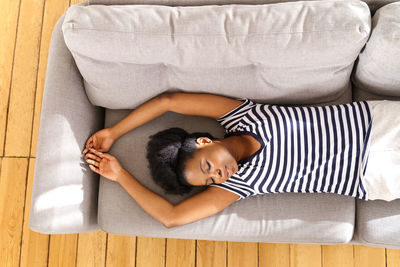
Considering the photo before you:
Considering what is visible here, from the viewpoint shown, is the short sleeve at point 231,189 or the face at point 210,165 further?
the short sleeve at point 231,189

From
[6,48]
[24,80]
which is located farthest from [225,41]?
[6,48]

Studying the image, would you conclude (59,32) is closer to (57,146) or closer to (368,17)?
(57,146)

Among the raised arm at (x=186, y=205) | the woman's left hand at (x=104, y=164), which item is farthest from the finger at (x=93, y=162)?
the raised arm at (x=186, y=205)

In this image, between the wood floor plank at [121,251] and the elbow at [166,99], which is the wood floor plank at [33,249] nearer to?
the wood floor plank at [121,251]

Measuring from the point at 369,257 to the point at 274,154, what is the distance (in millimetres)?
737

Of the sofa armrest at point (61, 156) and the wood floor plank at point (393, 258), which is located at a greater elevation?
the sofa armrest at point (61, 156)

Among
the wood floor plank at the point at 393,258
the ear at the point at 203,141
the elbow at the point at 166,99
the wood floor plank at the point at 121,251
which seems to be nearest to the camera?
the ear at the point at 203,141

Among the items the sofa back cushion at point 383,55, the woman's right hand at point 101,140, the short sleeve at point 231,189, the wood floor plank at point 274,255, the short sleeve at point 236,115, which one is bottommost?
the wood floor plank at point 274,255

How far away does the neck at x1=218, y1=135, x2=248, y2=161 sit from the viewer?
3.90 feet

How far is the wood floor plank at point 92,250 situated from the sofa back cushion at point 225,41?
81cm

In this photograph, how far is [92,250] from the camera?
1.64 m

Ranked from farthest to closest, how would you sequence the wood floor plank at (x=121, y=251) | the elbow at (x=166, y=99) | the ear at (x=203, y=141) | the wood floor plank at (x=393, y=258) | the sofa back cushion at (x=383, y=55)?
the wood floor plank at (x=121, y=251)
the wood floor plank at (x=393, y=258)
the elbow at (x=166, y=99)
the ear at (x=203, y=141)
the sofa back cushion at (x=383, y=55)

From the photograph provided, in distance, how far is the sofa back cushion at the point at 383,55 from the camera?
105cm

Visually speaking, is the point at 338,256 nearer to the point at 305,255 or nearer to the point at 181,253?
the point at 305,255
